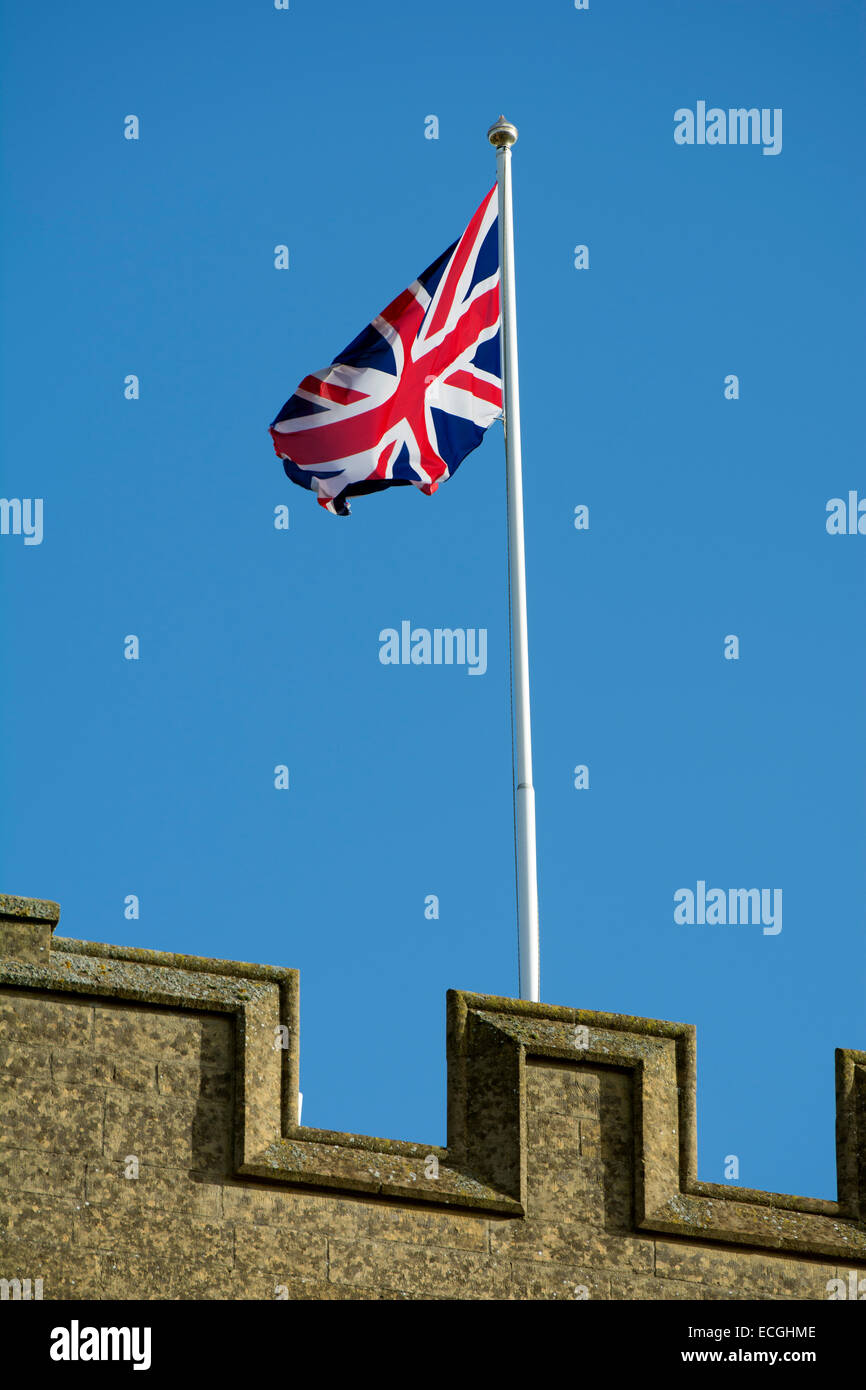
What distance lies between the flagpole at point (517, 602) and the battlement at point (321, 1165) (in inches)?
89.9

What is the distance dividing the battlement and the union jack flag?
250 inches

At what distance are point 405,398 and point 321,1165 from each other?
760 centimetres

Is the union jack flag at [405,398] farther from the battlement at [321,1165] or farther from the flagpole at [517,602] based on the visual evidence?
the battlement at [321,1165]

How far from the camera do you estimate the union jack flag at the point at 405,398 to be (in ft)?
56.2

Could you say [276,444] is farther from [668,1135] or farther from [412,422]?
[668,1135]

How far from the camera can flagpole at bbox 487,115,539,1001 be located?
14484 millimetres

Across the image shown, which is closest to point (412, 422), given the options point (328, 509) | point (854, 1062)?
point (328, 509)

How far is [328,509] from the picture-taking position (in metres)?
17.2

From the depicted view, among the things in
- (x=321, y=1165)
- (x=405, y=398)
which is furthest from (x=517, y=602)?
(x=321, y=1165)

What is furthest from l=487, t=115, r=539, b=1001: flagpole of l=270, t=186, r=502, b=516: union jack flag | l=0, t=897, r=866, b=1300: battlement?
l=0, t=897, r=866, b=1300: battlement

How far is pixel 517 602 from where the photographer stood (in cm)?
1639

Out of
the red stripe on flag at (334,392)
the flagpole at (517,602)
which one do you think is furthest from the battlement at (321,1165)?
the red stripe on flag at (334,392)

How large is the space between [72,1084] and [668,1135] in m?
3.05

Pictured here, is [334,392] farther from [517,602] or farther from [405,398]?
[517,602]
